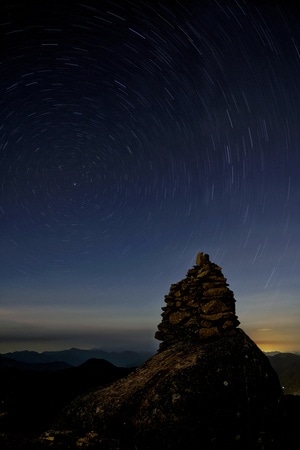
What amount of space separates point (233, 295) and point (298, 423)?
27.8 ft

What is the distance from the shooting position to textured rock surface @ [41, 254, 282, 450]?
30.7 ft

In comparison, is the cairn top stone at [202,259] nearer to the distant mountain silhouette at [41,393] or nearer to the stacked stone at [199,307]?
the stacked stone at [199,307]

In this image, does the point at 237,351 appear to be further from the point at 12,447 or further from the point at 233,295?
the point at 12,447

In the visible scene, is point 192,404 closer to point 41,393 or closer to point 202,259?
point 202,259

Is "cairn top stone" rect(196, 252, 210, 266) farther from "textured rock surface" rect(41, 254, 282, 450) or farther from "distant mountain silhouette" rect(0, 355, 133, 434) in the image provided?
"distant mountain silhouette" rect(0, 355, 133, 434)

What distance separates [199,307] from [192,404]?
18.2 feet

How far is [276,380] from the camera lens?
1162 cm

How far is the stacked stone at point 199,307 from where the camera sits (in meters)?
13.8

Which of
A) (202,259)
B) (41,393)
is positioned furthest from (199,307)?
(41,393)

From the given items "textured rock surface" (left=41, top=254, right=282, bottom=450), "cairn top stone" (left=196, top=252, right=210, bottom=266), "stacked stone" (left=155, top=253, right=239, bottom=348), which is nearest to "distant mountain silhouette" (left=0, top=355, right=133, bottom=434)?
"textured rock surface" (left=41, top=254, right=282, bottom=450)

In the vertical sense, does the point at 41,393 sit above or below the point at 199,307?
below

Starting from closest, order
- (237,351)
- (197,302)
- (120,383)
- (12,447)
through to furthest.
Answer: (12,447) < (237,351) < (120,383) < (197,302)

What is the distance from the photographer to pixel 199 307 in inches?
587

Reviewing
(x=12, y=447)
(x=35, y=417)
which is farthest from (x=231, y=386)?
(x=35, y=417)
